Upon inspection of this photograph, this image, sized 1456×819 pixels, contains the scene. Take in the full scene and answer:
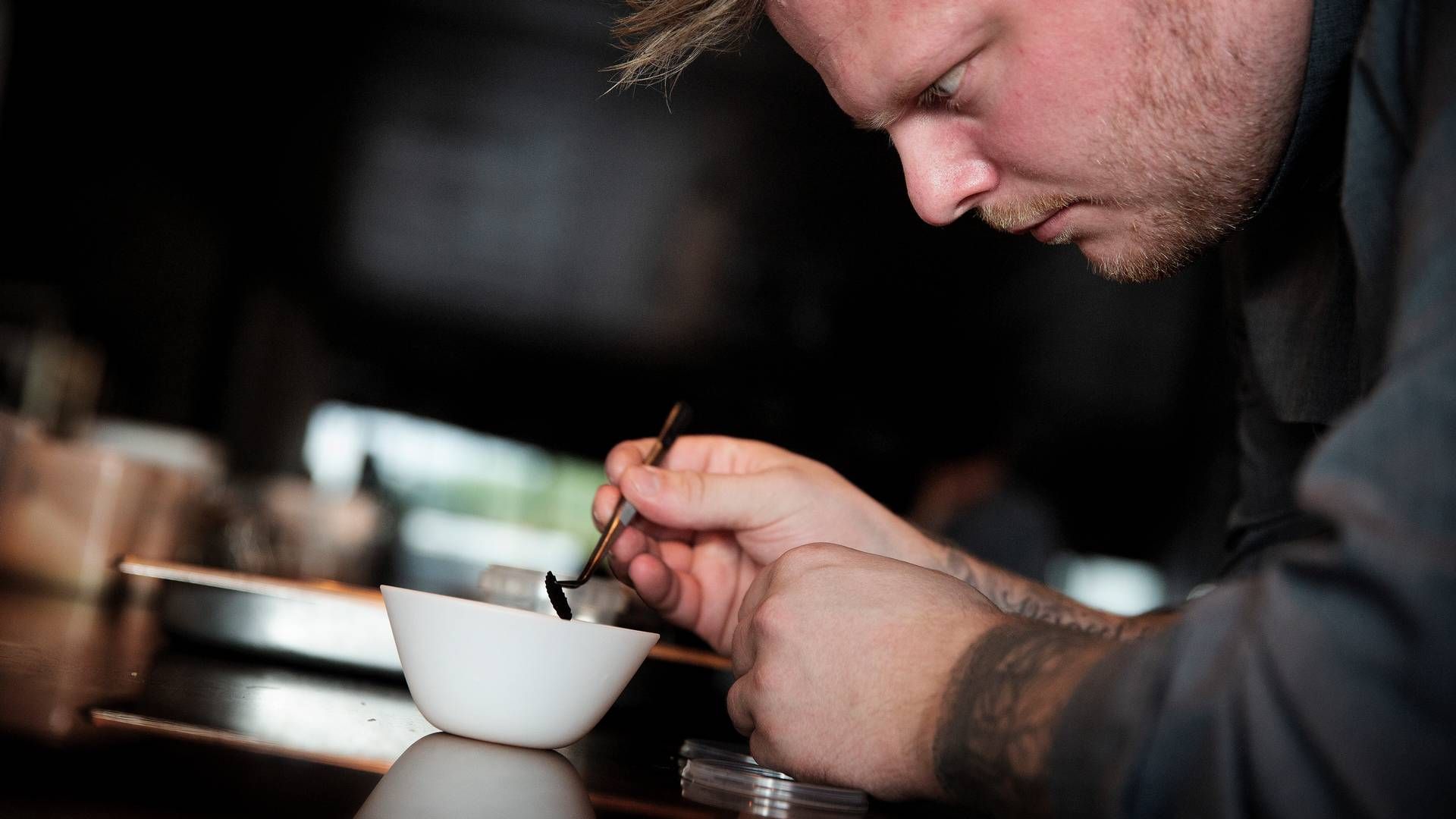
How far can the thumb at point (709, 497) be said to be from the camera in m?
1.04

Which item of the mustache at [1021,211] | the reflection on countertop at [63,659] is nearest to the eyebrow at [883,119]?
the mustache at [1021,211]

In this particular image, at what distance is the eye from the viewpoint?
35.9 inches

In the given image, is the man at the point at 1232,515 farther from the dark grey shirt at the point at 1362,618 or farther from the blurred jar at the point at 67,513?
the blurred jar at the point at 67,513

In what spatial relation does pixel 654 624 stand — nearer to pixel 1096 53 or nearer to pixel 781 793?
pixel 781 793

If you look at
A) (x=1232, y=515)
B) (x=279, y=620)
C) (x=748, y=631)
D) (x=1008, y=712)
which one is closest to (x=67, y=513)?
(x=279, y=620)

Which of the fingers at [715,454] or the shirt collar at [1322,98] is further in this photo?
the fingers at [715,454]

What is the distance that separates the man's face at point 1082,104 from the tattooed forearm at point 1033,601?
1.11 feet

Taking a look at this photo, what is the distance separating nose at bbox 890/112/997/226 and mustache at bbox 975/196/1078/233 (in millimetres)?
25

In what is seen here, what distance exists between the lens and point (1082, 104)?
34.9 inches

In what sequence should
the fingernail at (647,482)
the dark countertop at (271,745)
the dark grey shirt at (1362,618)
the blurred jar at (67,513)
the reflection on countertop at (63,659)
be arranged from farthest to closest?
the blurred jar at (67,513) → the fingernail at (647,482) → the reflection on countertop at (63,659) → the dark countertop at (271,745) → the dark grey shirt at (1362,618)

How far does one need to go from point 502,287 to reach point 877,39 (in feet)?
11.5

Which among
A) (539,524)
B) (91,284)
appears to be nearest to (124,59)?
(91,284)

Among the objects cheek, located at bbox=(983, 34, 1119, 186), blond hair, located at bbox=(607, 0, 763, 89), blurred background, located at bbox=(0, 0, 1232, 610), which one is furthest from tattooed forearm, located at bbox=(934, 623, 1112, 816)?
blurred background, located at bbox=(0, 0, 1232, 610)

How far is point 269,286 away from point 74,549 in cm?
304
